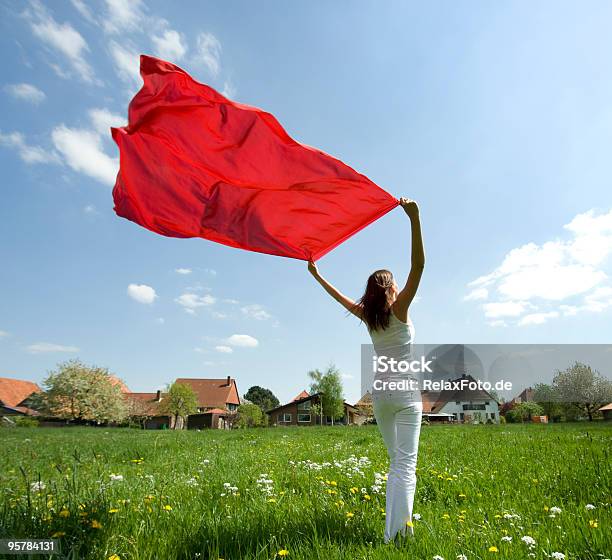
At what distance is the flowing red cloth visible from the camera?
557 centimetres

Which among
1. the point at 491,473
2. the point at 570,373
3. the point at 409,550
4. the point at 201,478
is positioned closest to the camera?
the point at 409,550

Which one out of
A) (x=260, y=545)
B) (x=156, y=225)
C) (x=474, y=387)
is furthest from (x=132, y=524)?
(x=474, y=387)

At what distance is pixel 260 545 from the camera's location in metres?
3.77

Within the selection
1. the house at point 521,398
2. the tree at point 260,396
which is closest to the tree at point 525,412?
the house at point 521,398

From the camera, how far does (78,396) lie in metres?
65.6

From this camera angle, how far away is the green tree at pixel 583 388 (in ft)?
246

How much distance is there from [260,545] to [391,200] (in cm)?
407

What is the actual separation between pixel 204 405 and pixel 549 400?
67.2 metres

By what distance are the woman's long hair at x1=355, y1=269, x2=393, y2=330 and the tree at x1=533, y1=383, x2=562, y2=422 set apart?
83.9 m

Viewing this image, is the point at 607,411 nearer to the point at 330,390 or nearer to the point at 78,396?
the point at 330,390

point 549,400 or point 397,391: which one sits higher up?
point 549,400

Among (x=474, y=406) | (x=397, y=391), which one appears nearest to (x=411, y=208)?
(x=397, y=391)

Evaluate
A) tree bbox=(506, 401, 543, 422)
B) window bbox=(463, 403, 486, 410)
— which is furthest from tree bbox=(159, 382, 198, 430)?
window bbox=(463, 403, 486, 410)

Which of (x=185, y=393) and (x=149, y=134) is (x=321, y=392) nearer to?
(x=185, y=393)
